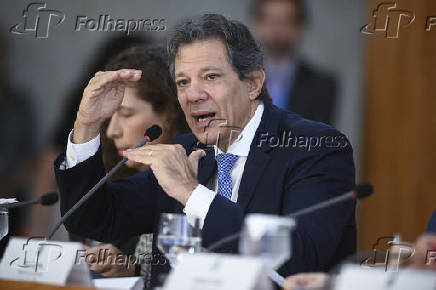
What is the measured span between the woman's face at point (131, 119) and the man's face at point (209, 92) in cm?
48

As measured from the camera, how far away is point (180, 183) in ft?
7.25

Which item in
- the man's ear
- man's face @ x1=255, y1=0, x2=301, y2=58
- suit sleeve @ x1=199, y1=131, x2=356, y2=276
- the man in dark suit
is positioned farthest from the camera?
man's face @ x1=255, y1=0, x2=301, y2=58

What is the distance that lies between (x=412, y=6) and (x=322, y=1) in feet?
1.57

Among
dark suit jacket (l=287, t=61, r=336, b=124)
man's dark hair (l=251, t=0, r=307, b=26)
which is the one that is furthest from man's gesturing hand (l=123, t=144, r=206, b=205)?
man's dark hair (l=251, t=0, r=307, b=26)

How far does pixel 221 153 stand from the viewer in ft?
8.56

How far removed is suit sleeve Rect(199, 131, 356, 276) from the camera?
7.14ft

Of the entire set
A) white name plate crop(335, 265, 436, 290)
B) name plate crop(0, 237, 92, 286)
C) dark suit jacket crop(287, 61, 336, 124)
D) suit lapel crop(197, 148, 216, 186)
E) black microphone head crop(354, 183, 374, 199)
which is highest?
dark suit jacket crop(287, 61, 336, 124)

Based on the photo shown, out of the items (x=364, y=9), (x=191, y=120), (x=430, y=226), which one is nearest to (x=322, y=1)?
(x=364, y=9)

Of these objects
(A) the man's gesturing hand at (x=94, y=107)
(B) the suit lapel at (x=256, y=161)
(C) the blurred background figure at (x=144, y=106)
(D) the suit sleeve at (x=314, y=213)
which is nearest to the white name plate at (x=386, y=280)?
(D) the suit sleeve at (x=314, y=213)

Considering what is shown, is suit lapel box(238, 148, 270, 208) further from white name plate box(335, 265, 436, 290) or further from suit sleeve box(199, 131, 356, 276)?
white name plate box(335, 265, 436, 290)

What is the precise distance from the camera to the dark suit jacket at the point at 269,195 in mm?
2201

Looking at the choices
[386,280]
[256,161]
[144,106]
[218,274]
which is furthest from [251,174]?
[386,280]

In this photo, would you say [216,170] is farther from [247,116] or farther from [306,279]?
[306,279]

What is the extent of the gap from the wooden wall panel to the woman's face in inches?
61.6
